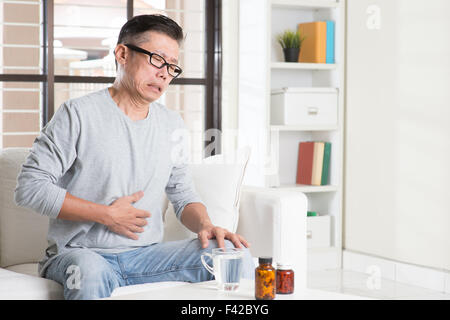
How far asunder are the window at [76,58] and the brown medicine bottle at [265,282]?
2417 millimetres

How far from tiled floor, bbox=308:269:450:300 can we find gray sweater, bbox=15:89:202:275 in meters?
1.58

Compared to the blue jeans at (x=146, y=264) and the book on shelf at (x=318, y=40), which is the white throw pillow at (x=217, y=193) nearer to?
the blue jeans at (x=146, y=264)

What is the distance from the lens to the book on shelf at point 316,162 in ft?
12.5

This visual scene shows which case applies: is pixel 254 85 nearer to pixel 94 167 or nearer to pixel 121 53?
pixel 121 53

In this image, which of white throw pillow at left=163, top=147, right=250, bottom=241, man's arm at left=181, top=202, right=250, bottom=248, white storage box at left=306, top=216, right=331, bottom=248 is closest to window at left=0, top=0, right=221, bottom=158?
white storage box at left=306, top=216, right=331, bottom=248

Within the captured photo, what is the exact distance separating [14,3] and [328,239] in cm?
217

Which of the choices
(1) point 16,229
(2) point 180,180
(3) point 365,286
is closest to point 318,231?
(3) point 365,286

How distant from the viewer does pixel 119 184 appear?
1.84 meters

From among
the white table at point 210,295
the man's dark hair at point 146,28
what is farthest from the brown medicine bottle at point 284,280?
the man's dark hair at point 146,28

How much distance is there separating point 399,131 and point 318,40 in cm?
70

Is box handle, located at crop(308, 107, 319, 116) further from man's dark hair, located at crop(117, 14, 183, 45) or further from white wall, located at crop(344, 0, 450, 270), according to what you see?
man's dark hair, located at crop(117, 14, 183, 45)

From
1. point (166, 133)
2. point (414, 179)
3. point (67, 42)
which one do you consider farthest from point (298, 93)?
point (166, 133)

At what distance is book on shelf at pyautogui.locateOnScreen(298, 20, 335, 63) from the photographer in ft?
12.3

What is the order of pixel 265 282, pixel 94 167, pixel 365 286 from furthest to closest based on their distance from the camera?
pixel 365 286 → pixel 94 167 → pixel 265 282
